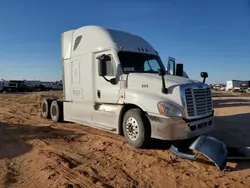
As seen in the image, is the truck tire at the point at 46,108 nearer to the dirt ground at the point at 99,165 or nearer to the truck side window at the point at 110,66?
the dirt ground at the point at 99,165

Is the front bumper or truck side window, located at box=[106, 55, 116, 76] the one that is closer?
the front bumper

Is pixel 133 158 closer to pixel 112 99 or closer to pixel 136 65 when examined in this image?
pixel 112 99

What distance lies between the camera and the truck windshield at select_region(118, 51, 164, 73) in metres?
8.12

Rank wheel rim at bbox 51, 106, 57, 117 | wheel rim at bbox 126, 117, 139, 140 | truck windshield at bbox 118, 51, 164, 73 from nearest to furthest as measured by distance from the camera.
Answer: wheel rim at bbox 126, 117, 139, 140
truck windshield at bbox 118, 51, 164, 73
wheel rim at bbox 51, 106, 57, 117

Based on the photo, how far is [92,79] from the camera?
898 cm

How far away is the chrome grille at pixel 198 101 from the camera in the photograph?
22.2 feet

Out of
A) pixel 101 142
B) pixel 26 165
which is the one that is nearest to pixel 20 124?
pixel 101 142

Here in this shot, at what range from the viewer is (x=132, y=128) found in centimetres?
723

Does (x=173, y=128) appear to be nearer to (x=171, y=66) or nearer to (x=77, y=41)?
(x=171, y=66)

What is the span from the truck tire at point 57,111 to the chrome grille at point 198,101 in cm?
645

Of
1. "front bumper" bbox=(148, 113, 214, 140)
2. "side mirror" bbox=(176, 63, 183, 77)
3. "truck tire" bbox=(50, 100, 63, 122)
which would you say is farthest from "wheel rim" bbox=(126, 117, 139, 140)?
"truck tire" bbox=(50, 100, 63, 122)

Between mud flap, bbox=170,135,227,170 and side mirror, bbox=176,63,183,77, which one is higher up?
side mirror, bbox=176,63,183,77

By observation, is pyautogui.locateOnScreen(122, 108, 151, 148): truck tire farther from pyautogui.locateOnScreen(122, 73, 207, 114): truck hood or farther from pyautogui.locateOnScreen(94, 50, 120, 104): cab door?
pyautogui.locateOnScreen(94, 50, 120, 104): cab door

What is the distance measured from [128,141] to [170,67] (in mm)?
3518
